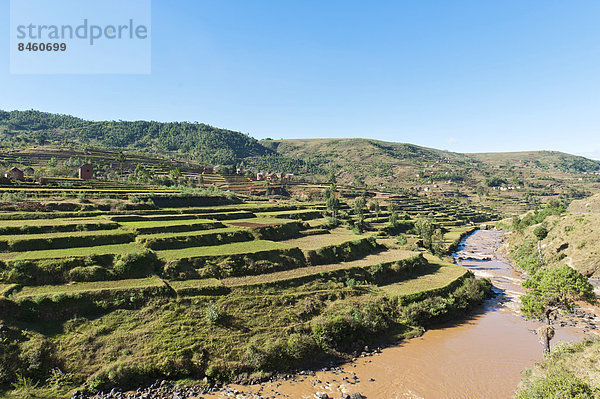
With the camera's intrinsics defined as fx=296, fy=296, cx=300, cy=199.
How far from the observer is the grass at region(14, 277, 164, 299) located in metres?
27.2

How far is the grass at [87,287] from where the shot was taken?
27234mm

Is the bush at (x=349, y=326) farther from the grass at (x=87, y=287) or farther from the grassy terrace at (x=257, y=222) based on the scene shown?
the grassy terrace at (x=257, y=222)

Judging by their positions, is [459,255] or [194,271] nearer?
[194,271]

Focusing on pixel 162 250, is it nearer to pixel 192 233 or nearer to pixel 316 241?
pixel 192 233

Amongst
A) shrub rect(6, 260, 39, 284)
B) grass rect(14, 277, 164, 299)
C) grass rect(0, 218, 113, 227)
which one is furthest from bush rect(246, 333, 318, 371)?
grass rect(0, 218, 113, 227)

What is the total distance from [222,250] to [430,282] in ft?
95.8

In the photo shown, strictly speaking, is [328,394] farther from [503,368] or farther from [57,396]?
[57,396]

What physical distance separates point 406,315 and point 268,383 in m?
18.2

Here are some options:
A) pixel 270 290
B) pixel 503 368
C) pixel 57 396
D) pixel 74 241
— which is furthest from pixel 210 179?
pixel 503 368

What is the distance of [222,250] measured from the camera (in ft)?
127

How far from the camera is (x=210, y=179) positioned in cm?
12269

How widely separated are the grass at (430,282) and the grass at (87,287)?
28.1 meters

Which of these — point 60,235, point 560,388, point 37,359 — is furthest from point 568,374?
point 60,235

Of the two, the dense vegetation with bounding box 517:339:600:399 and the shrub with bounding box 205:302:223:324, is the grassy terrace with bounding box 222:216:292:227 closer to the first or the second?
the shrub with bounding box 205:302:223:324
